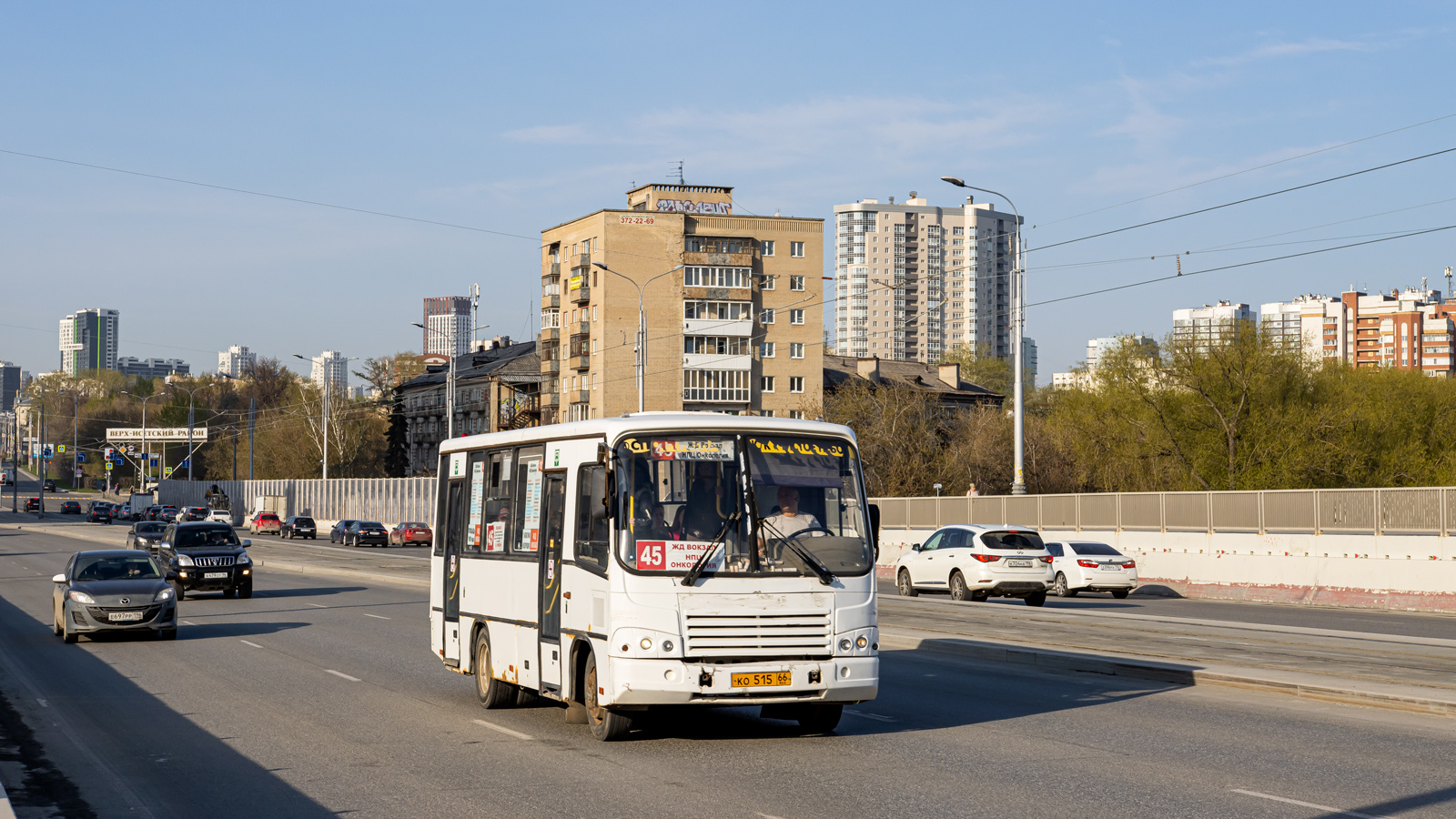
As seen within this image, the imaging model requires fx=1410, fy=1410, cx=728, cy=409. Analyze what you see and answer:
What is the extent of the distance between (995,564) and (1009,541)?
64 cm

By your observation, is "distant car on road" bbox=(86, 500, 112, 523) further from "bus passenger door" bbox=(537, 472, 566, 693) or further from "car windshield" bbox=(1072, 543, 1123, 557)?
"bus passenger door" bbox=(537, 472, 566, 693)

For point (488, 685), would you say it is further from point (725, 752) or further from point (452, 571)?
point (725, 752)

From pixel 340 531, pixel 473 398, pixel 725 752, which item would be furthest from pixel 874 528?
pixel 473 398

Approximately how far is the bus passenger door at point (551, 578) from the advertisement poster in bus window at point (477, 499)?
72.7 inches

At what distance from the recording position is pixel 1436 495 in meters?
28.4

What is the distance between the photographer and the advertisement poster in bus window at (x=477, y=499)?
552 inches

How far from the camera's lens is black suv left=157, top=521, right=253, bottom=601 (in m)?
32.3

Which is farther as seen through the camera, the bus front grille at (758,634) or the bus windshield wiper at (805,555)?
the bus windshield wiper at (805,555)

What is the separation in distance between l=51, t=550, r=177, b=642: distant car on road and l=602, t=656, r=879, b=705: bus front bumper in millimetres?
13359

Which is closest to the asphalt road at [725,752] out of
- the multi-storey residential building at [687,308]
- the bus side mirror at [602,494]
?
the bus side mirror at [602,494]

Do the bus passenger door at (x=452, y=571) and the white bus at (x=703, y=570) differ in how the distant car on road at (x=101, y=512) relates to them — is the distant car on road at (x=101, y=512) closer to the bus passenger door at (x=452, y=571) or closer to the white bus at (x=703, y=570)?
the bus passenger door at (x=452, y=571)

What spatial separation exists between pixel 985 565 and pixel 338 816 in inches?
874

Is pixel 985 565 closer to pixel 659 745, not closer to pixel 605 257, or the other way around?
pixel 659 745

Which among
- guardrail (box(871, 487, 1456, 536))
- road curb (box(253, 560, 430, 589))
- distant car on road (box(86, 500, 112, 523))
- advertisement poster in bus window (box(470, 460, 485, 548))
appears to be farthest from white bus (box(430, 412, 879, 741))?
distant car on road (box(86, 500, 112, 523))
